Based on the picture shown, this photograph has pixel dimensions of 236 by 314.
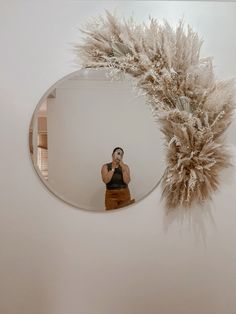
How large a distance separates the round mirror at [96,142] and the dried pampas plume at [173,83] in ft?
0.20

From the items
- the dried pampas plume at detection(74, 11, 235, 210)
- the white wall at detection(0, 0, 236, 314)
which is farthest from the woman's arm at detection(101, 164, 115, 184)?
the dried pampas plume at detection(74, 11, 235, 210)

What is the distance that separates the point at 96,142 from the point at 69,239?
0.49m

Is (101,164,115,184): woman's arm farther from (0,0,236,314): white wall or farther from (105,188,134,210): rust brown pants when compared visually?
(0,0,236,314): white wall

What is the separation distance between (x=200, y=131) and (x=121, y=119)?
1.28 ft

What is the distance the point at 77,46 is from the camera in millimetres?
1591

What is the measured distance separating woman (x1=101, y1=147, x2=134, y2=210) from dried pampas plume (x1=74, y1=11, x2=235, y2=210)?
209mm

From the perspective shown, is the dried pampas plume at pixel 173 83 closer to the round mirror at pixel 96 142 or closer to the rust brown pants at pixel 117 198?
the round mirror at pixel 96 142

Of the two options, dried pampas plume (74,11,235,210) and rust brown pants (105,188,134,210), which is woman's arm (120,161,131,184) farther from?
dried pampas plume (74,11,235,210)

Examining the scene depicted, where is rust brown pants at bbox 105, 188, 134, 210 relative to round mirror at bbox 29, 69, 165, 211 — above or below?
below

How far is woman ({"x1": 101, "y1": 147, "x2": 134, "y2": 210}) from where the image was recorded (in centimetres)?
158

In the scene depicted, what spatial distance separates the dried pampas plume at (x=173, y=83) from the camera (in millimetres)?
1562

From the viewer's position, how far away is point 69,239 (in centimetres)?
157

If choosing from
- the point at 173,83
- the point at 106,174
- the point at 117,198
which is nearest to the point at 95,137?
the point at 106,174

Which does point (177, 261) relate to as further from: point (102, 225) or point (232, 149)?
point (232, 149)
